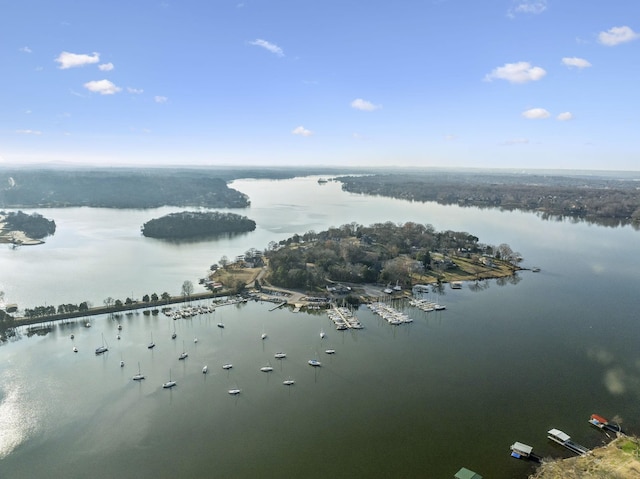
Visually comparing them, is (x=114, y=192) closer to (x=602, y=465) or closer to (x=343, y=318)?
(x=343, y=318)

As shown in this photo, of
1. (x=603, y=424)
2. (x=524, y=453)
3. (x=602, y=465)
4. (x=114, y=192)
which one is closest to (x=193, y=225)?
(x=524, y=453)

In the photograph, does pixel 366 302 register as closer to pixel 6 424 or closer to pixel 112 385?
pixel 112 385

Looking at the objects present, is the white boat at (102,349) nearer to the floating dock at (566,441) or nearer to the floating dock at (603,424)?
the floating dock at (566,441)

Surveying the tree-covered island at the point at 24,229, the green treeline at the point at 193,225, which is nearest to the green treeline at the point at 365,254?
the green treeline at the point at 193,225

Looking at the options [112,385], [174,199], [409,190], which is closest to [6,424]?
[112,385]

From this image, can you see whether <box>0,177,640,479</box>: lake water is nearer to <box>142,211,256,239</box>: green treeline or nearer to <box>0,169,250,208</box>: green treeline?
<box>142,211,256,239</box>: green treeline

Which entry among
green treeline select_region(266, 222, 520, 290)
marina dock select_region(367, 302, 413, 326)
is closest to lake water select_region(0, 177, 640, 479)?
marina dock select_region(367, 302, 413, 326)
